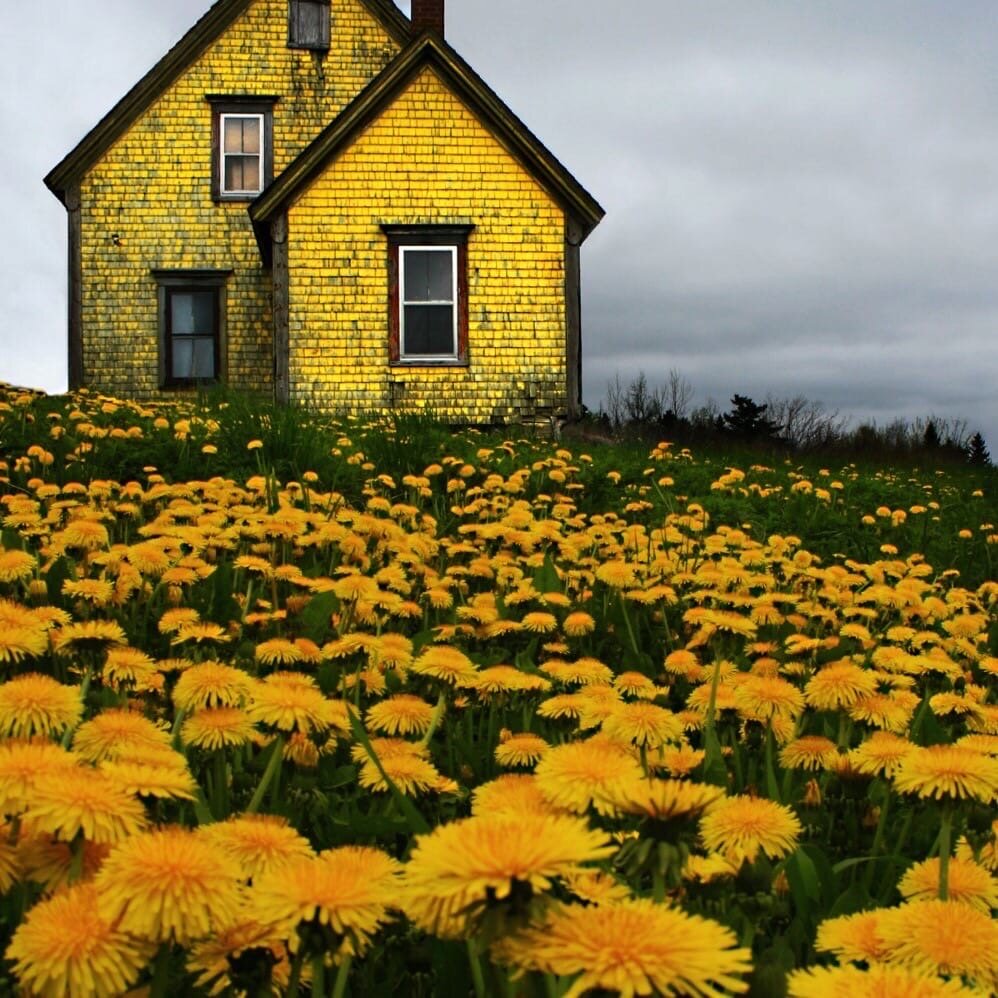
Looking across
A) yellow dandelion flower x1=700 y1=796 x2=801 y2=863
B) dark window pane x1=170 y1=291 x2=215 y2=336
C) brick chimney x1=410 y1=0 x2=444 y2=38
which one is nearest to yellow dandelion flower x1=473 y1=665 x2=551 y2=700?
yellow dandelion flower x1=700 y1=796 x2=801 y2=863

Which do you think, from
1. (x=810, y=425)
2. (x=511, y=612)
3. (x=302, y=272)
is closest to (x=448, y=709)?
(x=511, y=612)

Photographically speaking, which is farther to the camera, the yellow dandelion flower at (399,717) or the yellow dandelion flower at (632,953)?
the yellow dandelion flower at (399,717)

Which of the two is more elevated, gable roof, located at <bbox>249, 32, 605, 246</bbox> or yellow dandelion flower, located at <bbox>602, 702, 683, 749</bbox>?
gable roof, located at <bbox>249, 32, 605, 246</bbox>

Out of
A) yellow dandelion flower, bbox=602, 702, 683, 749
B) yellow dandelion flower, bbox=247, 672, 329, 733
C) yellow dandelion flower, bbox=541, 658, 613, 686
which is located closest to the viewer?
yellow dandelion flower, bbox=247, 672, 329, 733

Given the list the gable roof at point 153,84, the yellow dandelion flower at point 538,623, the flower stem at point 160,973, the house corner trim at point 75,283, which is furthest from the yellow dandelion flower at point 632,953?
the gable roof at point 153,84

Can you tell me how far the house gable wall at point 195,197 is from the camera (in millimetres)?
16438

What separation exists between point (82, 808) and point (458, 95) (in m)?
14.8

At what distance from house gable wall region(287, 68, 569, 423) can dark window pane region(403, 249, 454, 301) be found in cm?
35

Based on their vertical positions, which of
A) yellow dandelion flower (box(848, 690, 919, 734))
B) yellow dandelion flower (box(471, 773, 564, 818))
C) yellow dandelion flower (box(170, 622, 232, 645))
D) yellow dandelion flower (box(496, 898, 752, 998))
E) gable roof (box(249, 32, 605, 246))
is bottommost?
yellow dandelion flower (box(848, 690, 919, 734))

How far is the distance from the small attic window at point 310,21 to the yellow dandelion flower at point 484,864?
17.8 metres

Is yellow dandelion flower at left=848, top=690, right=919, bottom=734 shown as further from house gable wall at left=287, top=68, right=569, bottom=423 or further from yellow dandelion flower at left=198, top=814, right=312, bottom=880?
house gable wall at left=287, top=68, right=569, bottom=423

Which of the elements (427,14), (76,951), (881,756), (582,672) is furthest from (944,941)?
(427,14)

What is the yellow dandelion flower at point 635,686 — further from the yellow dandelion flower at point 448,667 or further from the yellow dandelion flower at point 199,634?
the yellow dandelion flower at point 199,634

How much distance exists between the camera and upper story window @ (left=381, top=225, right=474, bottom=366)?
1459 cm
